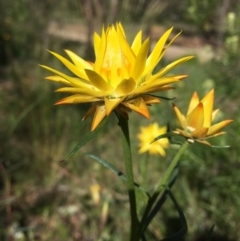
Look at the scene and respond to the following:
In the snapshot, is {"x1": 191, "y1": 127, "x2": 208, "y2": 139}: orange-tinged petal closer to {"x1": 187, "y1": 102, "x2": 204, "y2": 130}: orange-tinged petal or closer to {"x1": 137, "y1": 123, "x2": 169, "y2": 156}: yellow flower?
{"x1": 187, "y1": 102, "x2": 204, "y2": 130}: orange-tinged petal

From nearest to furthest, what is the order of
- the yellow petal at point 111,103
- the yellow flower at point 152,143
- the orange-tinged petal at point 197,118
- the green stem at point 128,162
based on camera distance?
1. the yellow petal at point 111,103
2. the green stem at point 128,162
3. the orange-tinged petal at point 197,118
4. the yellow flower at point 152,143

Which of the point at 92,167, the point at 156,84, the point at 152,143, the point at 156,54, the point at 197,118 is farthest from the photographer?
the point at 92,167

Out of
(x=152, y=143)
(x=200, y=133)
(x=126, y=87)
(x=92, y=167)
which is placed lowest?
(x=92, y=167)

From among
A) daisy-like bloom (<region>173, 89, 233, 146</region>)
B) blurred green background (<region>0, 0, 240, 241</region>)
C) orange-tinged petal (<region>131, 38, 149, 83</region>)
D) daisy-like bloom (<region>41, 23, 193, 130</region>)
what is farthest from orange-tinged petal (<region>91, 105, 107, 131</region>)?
blurred green background (<region>0, 0, 240, 241</region>)

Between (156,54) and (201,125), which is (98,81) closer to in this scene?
(156,54)

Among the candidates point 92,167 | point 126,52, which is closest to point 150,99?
point 126,52

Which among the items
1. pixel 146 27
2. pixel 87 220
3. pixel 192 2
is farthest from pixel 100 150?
pixel 146 27

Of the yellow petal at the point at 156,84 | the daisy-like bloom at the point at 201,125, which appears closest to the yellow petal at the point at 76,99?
the yellow petal at the point at 156,84

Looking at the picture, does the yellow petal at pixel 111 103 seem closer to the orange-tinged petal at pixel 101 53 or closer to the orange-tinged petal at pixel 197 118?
the orange-tinged petal at pixel 101 53
